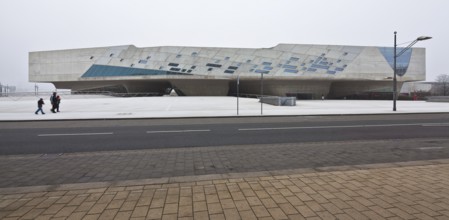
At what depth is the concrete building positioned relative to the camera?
43.5 m

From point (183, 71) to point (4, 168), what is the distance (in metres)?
38.3

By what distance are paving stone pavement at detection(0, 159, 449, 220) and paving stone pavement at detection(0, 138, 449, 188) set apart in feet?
1.99

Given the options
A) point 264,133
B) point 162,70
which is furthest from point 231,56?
point 264,133

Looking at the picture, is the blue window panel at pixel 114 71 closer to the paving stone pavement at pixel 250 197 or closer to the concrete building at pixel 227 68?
the concrete building at pixel 227 68

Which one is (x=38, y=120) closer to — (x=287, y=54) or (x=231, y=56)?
(x=231, y=56)

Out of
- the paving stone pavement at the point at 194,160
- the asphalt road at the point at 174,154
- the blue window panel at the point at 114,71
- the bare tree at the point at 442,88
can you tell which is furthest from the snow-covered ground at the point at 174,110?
the bare tree at the point at 442,88

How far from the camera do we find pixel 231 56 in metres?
44.1

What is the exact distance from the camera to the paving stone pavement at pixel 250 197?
3.13 metres

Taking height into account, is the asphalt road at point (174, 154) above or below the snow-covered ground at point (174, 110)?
below

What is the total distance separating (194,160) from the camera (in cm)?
592

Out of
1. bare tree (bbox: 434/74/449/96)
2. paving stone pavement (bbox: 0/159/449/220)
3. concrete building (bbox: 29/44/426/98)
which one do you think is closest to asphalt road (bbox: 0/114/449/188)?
paving stone pavement (bbox: 0/159/449/220)

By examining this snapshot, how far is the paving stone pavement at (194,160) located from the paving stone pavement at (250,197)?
61cm

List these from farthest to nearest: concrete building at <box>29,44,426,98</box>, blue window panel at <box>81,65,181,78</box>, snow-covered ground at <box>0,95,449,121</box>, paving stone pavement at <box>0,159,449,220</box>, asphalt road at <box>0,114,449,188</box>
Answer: concrete building at <box>29,44,426,98</box> < blue window panel at <box>81,65,181,78</box> < snow-covered ground at <box>0,95,449,121</box> < asphalt road at <box>0,114,449,188</box> < paving stone pavement at <box>0,159,449,220</box>

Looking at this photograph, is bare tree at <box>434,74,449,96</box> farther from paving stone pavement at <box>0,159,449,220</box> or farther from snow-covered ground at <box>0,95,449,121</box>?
paving stone pavement at <box>0,159,449,220</box>
